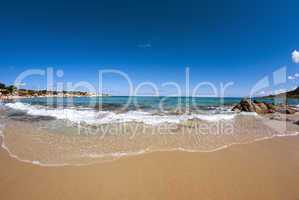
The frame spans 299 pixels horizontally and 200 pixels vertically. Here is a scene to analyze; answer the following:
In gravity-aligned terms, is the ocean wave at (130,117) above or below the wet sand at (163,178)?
above

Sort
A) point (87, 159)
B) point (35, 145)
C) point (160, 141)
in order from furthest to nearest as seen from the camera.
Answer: point (160, 141), point (35, 145), point (87, 159)

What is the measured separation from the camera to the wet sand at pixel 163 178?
2834mm

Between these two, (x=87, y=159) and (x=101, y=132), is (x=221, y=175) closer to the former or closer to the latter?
(x=87, y=159)

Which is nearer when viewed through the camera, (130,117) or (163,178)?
(163,178)

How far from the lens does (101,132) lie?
6938mm

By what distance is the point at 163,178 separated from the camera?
3303 millimetres

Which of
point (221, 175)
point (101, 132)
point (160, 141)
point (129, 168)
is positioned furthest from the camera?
point (101, 132)

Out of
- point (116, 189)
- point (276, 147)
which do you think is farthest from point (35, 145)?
point (276, 147)

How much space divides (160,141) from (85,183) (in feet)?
10.0

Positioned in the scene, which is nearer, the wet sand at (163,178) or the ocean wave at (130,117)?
the wet sand at (163,178)

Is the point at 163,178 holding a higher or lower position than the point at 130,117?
lower

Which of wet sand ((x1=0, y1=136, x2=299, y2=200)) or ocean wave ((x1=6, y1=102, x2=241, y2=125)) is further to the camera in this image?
ocean wave ((x1=6, y1=102, x2=241, y2=125))

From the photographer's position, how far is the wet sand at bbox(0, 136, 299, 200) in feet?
9.30

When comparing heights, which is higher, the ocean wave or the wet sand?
the ocean wave
